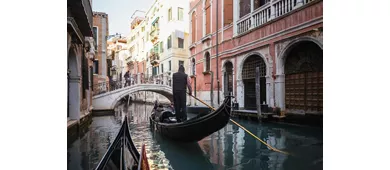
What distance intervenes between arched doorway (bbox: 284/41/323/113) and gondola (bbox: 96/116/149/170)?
2.68 feet

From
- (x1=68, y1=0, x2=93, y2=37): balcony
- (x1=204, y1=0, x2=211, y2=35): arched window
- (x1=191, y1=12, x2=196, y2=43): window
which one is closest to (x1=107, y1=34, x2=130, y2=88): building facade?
(x1=68, y1=0, x2=93, y2=37): balcony

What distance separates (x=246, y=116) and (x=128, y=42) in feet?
2.90

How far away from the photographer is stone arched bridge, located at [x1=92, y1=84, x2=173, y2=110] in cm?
133

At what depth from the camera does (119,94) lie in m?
1.38

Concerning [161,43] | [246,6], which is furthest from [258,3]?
[161,43]

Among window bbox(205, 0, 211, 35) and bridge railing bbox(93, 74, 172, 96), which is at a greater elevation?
window bbox(205, 0, 211, 35)

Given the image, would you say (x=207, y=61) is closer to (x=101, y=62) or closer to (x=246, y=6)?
(x=246, y=6)

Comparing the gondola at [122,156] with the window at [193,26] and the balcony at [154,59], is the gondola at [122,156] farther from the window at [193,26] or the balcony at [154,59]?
the window at [193,26]

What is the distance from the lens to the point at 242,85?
1501mm

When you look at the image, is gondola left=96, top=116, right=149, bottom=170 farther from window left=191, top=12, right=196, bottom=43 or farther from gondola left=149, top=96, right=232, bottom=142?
window left=191, top=12, right=196, bottom=43

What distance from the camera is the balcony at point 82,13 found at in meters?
0.94

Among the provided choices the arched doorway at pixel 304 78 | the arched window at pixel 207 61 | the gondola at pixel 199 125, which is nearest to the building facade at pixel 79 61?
Result: the gondola at pixel 199 125

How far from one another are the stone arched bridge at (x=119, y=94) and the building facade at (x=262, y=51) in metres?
0.20
